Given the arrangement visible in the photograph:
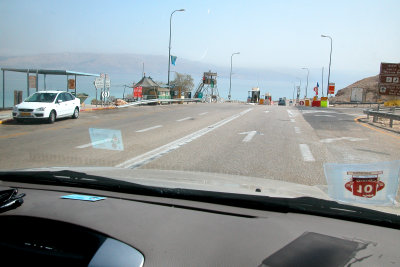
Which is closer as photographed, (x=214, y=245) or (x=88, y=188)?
(x=214, y=245)

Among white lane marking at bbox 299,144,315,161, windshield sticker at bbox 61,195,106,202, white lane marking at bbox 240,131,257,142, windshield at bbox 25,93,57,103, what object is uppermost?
windshield at bbox 25,93,57,103

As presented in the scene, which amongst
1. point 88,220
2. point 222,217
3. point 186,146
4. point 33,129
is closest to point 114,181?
point 88,220

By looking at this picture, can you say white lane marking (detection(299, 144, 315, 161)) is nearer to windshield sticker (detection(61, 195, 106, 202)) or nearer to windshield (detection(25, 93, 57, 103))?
windshield sticker (detection(61, 195, 106, 202))

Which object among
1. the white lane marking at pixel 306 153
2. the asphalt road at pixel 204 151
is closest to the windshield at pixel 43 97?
the asphalt road at pixel 204 151

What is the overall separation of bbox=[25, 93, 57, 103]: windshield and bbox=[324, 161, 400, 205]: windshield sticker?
701 inches

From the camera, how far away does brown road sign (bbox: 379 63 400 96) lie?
22.5 metres

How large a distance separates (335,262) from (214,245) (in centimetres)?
70

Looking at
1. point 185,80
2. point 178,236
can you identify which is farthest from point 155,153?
point 185,80

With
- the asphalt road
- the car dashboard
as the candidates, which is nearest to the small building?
the asphalt road

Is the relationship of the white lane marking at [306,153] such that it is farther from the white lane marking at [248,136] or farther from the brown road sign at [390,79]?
the brown road sign at [390,79]

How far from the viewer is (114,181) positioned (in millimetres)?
3406

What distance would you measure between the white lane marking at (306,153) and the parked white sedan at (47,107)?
12.2 metres

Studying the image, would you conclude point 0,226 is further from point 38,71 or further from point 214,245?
point 38,71

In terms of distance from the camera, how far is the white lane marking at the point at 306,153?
928 centimetres
